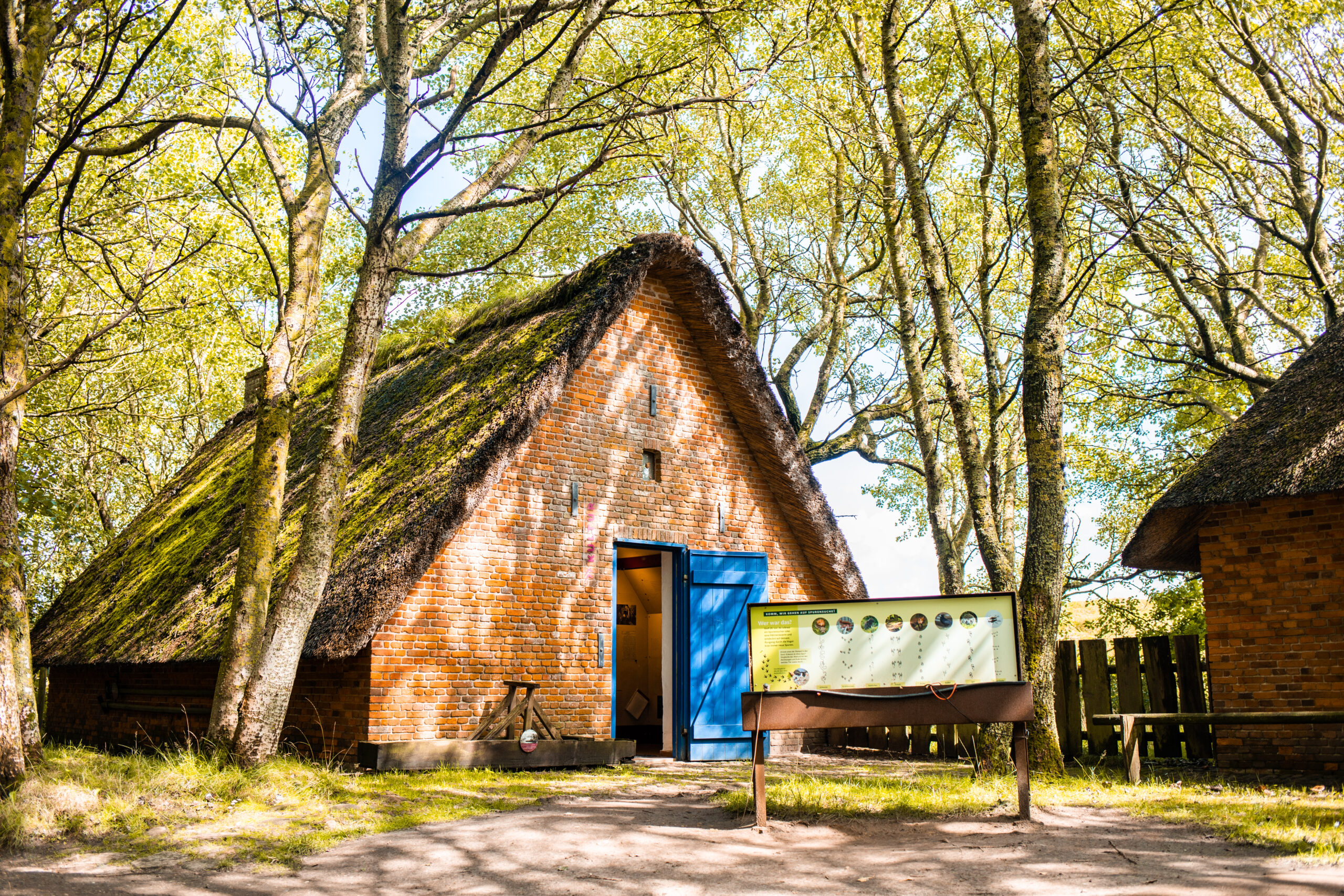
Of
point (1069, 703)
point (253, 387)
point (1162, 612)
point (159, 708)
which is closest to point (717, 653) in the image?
point (1069, 703)

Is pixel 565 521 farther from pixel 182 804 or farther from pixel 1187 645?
pixel 1187 645

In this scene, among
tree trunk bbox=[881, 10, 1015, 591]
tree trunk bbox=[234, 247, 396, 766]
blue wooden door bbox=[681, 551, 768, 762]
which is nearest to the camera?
tree trunk bbox=[234, 247, 396, 766]

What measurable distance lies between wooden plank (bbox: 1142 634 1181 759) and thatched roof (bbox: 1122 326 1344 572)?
1034 millimetres

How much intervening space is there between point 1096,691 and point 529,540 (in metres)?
5.91

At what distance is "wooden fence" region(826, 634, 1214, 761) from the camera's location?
952 cm

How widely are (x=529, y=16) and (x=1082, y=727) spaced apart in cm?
855

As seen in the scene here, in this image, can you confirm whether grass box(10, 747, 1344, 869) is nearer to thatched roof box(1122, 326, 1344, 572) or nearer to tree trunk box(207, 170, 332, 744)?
tree trunk box(207, 170, 332, 744)

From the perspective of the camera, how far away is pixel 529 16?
8133mm

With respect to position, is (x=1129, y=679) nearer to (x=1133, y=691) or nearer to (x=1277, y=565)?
(x=1133, y=691)

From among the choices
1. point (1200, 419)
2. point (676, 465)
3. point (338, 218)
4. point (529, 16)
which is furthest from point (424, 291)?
point (1200, 419)

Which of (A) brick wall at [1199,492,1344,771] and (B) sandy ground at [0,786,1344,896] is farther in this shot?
(A) brick wall at [1199,492,1344,771]

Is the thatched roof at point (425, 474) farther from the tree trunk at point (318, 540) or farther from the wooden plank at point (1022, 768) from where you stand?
the wooden plank at point (1022, 768)

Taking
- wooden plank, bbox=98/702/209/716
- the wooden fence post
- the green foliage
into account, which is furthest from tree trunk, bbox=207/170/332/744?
the green foliage

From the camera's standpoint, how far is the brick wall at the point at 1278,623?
8344 millimetres
